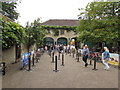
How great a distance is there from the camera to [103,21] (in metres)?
9.27

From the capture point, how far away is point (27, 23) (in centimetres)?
1233

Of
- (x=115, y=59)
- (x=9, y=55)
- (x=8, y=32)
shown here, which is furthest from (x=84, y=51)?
(x=9, y=55)

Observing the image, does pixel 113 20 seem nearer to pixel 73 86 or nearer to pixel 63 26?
pixel 73 86

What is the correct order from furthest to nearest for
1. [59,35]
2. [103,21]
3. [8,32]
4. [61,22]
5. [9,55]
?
[61,22], [59,35], [103,21], [9,55], [8,32]

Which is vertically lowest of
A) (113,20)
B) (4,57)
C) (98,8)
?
(4,57)

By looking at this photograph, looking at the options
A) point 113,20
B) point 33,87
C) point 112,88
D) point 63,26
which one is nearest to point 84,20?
point 113,20

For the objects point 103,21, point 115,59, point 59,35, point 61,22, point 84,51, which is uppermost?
point 61,22

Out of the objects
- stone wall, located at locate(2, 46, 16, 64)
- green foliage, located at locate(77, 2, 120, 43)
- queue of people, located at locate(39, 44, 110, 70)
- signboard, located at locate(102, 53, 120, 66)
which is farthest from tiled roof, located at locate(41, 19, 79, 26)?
signboard, located at locate(102, 53, 120, 66)

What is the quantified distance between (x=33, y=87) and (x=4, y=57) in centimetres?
567

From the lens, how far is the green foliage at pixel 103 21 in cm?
888

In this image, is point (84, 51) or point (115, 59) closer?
point (84, 51)

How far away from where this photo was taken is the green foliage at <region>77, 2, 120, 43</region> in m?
8.88

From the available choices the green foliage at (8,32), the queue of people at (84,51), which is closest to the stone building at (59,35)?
the queue of people at (84,51)

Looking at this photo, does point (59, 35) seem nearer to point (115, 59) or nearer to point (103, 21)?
point (103, 21)
